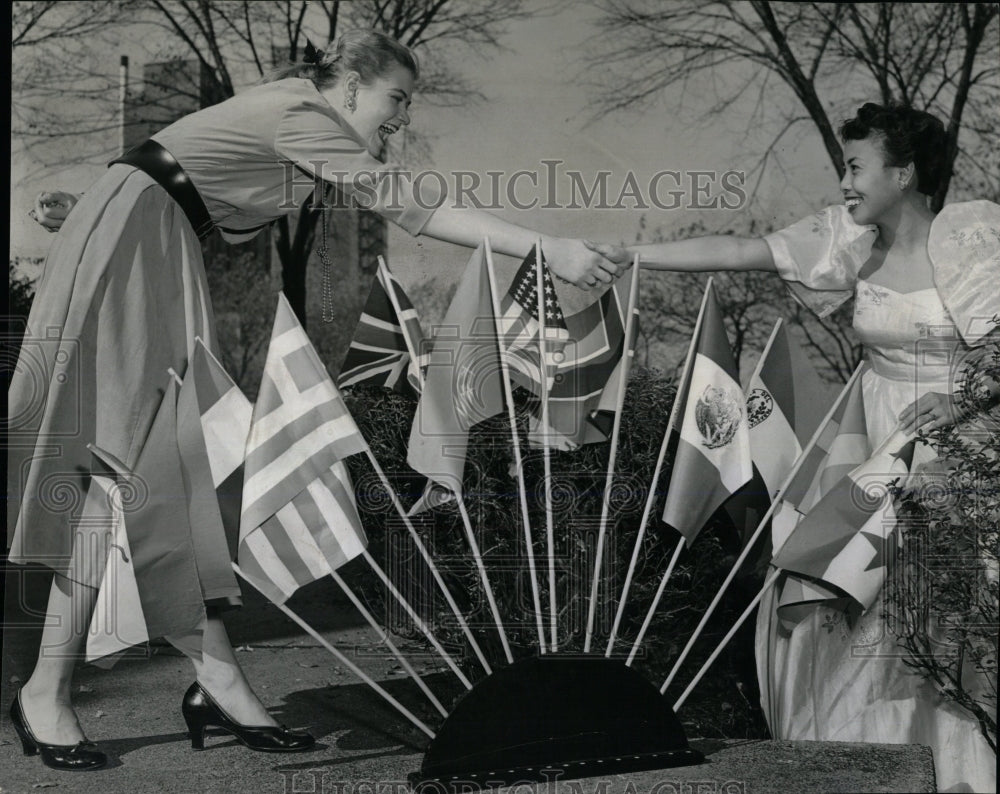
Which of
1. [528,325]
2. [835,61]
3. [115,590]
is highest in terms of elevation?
[835,61]

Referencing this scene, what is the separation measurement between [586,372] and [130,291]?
1.34 m

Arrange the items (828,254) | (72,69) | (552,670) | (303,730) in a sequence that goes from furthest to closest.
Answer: (72,69)
(828,254)
(303,730)
(552,670)

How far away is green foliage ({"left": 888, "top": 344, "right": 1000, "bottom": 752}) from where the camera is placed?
12.5ft

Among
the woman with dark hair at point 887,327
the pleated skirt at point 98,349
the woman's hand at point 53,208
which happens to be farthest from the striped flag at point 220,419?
the woman with dark hair at point 887,327

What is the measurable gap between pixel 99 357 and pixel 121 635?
2.56 ft

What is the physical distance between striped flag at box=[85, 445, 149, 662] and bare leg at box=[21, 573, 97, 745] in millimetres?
46

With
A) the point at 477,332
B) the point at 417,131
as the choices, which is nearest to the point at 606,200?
the point at 417,131

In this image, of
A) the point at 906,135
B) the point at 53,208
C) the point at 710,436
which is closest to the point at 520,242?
the point at 710,436

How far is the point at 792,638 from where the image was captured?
413 cm

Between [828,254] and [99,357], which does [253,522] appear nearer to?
[99,357]

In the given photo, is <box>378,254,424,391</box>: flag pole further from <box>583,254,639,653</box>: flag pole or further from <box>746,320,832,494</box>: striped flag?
<box>746,320,832,494</box>: striped flag

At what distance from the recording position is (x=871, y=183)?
4070mm

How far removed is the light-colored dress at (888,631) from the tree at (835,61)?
844mm

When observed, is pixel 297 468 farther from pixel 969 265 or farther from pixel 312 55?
pixel 969 265
